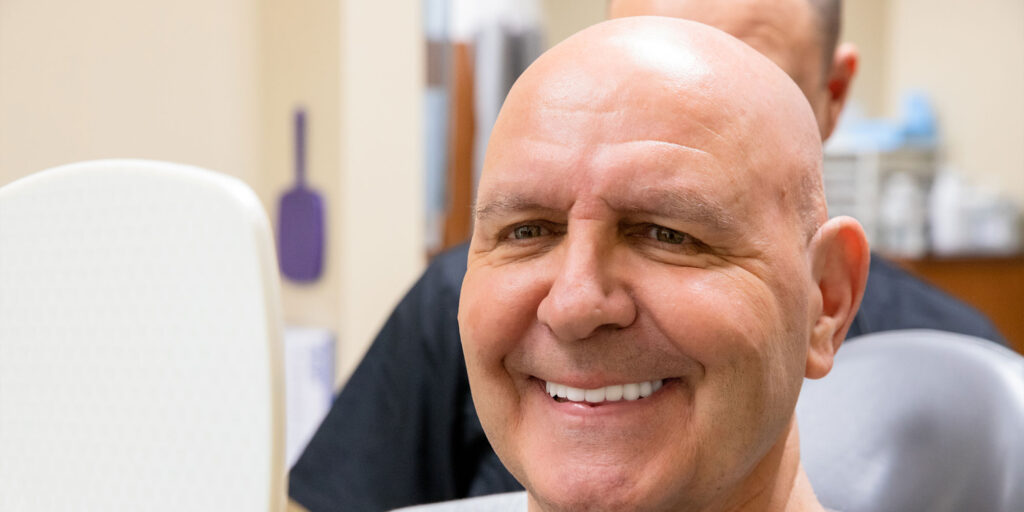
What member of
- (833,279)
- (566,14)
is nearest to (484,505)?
(833,279)

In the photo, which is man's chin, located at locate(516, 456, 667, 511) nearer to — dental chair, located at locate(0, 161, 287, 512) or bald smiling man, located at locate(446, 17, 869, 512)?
bald smiling man, located at locate(446, 17, 869, 512)

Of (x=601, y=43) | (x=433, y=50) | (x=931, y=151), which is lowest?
(x=931, y=151)

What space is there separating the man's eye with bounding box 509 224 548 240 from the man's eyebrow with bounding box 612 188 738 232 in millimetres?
94

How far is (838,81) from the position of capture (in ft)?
5.17

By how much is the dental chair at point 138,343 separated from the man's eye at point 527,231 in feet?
0.69

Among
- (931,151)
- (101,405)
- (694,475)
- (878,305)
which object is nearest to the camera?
(694,475)

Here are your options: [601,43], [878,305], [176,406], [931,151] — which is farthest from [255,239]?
[931,151]

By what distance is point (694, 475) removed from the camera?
750 millimetres

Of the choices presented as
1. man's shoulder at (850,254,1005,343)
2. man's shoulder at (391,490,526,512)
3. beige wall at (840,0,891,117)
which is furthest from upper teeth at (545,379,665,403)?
beige wall at (840,0,891,117)

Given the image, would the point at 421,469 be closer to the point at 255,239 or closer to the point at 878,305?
the point at 878,305

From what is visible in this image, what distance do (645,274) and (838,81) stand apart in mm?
987

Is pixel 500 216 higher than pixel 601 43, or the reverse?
pixel 601 43

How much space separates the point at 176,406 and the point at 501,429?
287 millimetres

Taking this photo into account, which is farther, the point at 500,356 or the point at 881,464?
the point at 881,464
